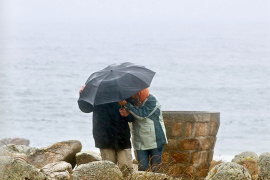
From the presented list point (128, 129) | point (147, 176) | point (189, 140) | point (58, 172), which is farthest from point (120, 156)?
point (189, 140)

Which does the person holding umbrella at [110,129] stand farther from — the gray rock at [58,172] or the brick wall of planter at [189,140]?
the brick wall of planter at [189,140]

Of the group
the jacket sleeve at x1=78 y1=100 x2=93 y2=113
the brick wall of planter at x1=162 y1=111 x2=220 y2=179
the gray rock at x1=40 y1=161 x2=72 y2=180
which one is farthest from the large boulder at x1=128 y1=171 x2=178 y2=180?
the brick wall of planter at x1=162 y1=111 x2=220 y2=179

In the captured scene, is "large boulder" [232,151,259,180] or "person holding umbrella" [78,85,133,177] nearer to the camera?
"person holding umbrella" [78,85,133,177]

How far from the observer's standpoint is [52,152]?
5992mm

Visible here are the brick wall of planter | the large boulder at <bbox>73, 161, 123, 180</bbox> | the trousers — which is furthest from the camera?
the brick wall of planter

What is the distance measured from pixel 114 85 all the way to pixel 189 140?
150 centimetres

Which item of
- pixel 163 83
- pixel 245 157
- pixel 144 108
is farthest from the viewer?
pixel 163 83

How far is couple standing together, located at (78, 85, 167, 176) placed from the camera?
4809 millimetres

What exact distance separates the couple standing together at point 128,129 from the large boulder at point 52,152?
115cm

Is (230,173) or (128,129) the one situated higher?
(128,129)

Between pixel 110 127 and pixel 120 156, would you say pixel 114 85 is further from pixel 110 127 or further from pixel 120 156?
pixel 120 156

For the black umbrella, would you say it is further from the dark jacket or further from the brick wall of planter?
the brick wall of planter

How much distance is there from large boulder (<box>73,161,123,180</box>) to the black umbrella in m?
0.74

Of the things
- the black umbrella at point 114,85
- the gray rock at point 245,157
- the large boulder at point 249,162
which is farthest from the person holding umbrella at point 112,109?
the gray rock at point 245,157
